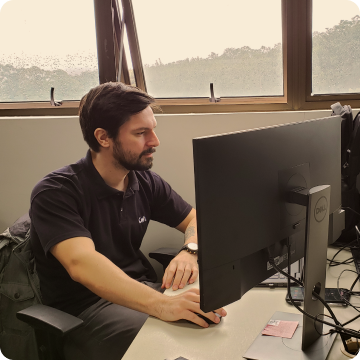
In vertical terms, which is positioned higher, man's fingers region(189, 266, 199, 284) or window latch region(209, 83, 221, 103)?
window latch region(209, 83, 221, 103)

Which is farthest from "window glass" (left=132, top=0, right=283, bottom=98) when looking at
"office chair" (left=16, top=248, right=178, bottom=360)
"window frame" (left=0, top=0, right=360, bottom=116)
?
"office chair" (left=16, top=248, right=178, bottom=360)

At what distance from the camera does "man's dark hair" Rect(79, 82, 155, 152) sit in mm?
1602

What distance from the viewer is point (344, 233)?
1.57 m

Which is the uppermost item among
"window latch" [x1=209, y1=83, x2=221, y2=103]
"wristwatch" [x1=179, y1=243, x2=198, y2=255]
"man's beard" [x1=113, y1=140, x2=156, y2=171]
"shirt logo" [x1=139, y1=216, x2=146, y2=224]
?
"window latch" [x1=209, y1=83, x2=221, y2=103]

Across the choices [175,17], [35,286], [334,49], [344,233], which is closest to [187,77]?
[175,17]

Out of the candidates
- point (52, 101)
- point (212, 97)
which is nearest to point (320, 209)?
point (212, 97)

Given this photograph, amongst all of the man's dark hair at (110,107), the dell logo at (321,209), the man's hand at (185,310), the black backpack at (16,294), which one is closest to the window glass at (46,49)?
the man's dark hair at (110,107)

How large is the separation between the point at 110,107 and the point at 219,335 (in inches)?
39.5

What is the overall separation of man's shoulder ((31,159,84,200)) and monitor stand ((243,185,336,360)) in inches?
35.1

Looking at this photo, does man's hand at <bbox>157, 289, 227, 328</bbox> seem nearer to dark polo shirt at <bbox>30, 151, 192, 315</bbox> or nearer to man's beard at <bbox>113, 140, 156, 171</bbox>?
dark polo shirt at <bbox>30, 151, 192, 315</bbox>

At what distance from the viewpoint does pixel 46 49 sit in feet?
8.61

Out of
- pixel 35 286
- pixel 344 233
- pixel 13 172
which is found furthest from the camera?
pixel 13 172

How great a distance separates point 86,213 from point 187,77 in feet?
4.35

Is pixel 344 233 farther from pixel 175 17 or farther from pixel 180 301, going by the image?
pixel 175 17
